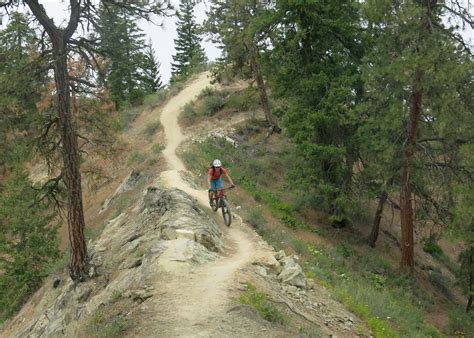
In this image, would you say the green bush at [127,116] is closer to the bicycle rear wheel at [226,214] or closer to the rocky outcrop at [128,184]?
the rocky outcrop at [128,184]

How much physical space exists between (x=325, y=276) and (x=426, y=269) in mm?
13321

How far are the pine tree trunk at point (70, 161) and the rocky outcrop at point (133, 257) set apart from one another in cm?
51

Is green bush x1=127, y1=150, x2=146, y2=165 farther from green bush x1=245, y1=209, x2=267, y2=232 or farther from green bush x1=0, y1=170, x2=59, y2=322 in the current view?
green bush x1=245, y1=209, x2=267, y2=232

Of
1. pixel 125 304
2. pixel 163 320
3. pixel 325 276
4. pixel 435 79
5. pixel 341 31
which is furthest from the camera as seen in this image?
pixel 341 31

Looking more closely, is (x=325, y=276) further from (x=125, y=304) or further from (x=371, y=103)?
(x=371, y=103)

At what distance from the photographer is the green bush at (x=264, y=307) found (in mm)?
8227

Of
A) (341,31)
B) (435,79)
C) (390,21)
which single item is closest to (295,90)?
(341,31)

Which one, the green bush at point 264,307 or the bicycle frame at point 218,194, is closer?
the green bush at point 264,307

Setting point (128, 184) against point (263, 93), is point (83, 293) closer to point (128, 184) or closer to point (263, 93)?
point (128, 184)

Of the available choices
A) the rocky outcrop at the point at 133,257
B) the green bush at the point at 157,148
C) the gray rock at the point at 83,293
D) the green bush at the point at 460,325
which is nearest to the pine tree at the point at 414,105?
the green bush at the point at 460,325

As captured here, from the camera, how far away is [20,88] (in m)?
11.6

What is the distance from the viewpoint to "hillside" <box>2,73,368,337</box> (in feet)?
25.5

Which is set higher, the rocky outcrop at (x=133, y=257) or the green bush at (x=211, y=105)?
the green bush at (x=211, y=105)

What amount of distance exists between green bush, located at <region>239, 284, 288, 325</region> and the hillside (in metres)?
0.02
